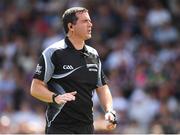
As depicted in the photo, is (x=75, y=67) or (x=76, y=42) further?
(x=76, y=42)

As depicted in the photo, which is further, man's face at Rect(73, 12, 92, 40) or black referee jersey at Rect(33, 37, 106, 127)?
man's face at Rect(73, 12, 92, 40)

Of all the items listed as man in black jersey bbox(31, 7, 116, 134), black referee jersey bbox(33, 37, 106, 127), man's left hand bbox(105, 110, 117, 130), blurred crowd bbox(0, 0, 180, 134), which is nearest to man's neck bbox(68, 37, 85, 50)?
man in black jersey bbox(31, 7, 116, 134)

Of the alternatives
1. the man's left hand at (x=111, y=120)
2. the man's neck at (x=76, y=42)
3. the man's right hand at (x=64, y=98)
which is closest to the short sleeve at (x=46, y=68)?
the man's neck at (x=76, y=42)

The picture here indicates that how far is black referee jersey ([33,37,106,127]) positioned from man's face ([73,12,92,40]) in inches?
8.9

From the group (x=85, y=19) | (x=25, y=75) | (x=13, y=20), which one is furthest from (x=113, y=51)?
(x=85, y=19)

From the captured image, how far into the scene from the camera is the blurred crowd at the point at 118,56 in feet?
46.2

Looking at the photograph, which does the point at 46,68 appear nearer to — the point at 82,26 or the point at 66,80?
the point at 66,80

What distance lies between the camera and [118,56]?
15547 mm

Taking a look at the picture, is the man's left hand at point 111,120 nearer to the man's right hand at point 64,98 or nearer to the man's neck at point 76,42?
the man's right hand at point 64,98

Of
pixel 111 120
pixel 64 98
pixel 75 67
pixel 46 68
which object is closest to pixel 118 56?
pixel 75 67

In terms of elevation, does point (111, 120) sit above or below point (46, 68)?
below

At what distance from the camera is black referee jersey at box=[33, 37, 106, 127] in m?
8.35

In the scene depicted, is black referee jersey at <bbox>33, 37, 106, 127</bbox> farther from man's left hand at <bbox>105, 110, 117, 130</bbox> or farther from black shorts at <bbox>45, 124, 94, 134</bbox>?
man's left hand at <bbox>105, 110, 117, 130</bbox>

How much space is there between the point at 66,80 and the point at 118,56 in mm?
7248
